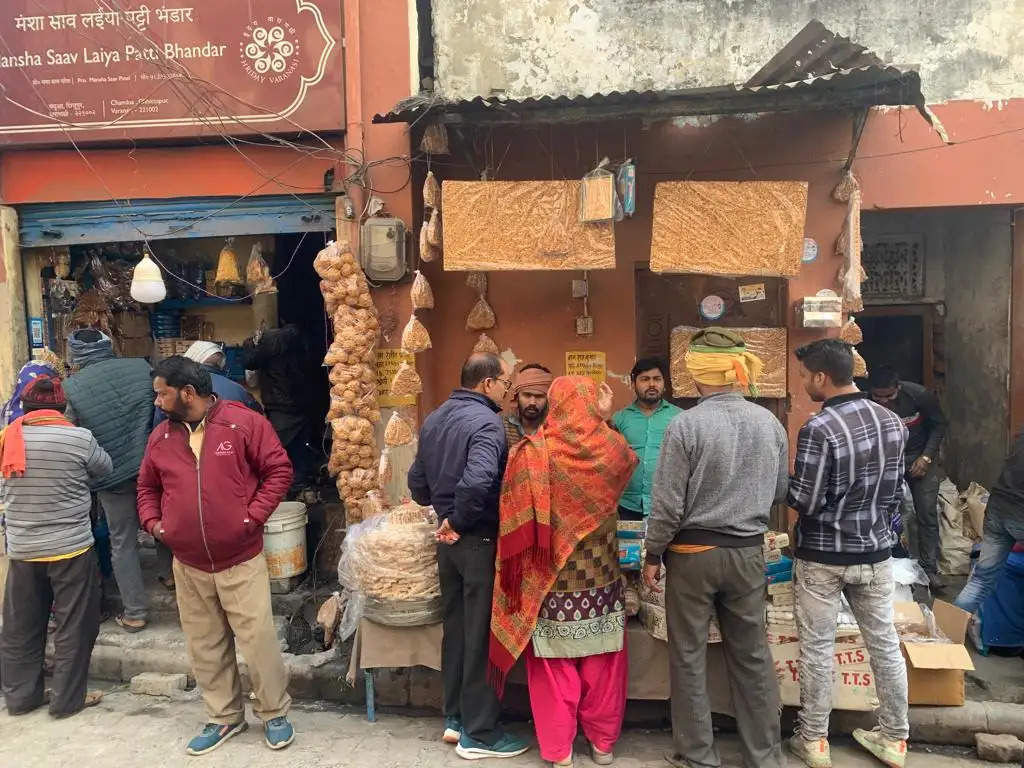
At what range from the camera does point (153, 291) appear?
5355mm

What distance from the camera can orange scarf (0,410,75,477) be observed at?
4.05 meters

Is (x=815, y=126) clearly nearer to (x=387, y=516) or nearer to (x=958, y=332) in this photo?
(x=958, y=332)

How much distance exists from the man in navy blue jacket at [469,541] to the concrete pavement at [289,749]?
0.59ft

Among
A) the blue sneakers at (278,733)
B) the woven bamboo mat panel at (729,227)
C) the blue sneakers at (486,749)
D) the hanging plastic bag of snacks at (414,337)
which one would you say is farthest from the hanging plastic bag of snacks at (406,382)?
the blue sneakers at (486,749)

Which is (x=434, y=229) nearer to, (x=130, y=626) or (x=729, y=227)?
(x=729, y=227)

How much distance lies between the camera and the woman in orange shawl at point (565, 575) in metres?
3.43

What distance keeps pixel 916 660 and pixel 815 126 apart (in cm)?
386

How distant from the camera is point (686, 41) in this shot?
563 centimetres

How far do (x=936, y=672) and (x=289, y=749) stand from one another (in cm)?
354

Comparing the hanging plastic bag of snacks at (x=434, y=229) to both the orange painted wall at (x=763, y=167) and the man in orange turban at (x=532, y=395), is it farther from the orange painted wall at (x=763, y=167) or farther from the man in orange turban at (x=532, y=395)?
the man in orange turban at (x=532, y=395)

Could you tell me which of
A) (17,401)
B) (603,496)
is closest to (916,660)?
(603,496)

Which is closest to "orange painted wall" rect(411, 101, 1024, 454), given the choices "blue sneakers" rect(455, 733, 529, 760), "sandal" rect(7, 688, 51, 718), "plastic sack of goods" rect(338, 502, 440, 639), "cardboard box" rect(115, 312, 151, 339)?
"plastic sack of goods" rect(338, 502, 440, 639)

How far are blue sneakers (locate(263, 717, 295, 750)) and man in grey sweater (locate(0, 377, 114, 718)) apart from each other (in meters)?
1.35

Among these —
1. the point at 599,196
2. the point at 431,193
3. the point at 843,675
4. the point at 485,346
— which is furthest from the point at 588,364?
the point at 843,675
